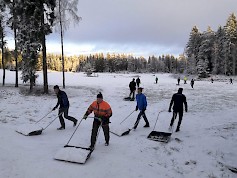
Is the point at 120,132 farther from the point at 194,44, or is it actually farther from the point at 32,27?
the point at 194,44

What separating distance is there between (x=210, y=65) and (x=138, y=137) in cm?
6897

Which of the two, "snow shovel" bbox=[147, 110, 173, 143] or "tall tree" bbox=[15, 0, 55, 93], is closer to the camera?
"snow shovel" bbox=[147, 110, 173, 143]

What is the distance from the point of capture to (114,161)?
25.5ft

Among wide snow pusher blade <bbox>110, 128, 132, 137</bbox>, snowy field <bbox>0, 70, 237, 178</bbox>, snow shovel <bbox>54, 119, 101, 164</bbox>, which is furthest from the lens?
wide snow pusher blade <bbox>110, 128, 132, 137</bbox>

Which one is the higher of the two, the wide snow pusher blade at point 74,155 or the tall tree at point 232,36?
Answer: the tall tree at point 232,36

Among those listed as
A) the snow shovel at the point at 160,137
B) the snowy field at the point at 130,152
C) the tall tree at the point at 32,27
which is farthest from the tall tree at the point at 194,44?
the snow shovel at the point at 160,137

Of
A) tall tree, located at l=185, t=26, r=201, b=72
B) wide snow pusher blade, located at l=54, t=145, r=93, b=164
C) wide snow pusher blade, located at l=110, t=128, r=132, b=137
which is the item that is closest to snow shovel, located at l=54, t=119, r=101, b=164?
wide snow pusher blade, located at l=54, t=145, r=93, b=164

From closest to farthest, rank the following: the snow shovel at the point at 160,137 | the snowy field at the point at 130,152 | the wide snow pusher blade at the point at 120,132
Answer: the snowy field at the point at 130,152
the snow shovel at the point at 160,137
the wide snow pusher blade at the point at 120,132

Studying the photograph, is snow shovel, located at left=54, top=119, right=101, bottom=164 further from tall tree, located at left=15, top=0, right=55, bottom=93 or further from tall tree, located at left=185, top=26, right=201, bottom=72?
tall tree, located at left=185, top=26, right=201, bottom=72

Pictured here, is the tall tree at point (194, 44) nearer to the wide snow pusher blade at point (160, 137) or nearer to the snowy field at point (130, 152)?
the snowy field at point (130, 152)

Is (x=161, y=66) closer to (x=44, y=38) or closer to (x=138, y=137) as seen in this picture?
(x=44, y=38)

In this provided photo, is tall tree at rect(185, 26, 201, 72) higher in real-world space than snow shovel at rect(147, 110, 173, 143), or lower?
higher

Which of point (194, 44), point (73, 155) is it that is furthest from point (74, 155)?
point (194, 44)

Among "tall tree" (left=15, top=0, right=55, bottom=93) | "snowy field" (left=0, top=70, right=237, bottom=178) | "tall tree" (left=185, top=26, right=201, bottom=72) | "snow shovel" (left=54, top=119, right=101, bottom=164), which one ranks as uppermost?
"tall tree" (left=185, top=26, right=201, bottom=72)
